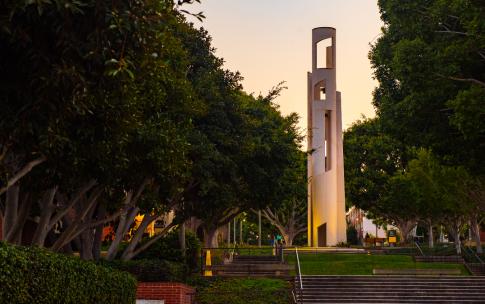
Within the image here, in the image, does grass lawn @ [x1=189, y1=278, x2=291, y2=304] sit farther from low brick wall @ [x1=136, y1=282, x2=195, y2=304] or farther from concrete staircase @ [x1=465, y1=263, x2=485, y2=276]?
concrete staircase @ [x1=465, y1=263, x2=485, y2=276]

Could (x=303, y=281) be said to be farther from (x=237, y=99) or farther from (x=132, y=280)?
(x=132, y=280)

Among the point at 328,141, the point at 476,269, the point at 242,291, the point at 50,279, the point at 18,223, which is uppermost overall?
the point at 328,141

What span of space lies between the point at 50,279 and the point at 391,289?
20.2 m

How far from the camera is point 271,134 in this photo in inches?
1234

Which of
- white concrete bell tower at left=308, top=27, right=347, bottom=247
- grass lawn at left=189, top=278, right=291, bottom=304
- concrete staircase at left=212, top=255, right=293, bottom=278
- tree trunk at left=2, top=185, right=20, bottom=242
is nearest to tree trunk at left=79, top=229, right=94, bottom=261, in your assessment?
grass lawn at left=189, top=278, right=291, bottom=304

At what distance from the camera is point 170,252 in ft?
105

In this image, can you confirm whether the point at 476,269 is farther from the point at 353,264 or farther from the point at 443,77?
the point at 443,77

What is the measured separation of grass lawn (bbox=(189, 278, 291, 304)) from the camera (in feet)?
88.7

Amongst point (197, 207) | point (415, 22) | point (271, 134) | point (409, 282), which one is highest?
point (415, 22)

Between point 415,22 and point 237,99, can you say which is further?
point 237,99

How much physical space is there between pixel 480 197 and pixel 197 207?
17.7 metres

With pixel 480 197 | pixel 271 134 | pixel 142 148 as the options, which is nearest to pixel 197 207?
pixel 271 134

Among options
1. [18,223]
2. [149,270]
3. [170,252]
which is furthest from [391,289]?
[18,223]

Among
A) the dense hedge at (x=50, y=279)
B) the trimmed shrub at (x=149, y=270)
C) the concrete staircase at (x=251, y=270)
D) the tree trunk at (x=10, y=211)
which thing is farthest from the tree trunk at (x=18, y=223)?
the concrete staircase at (x=251, y=270)
